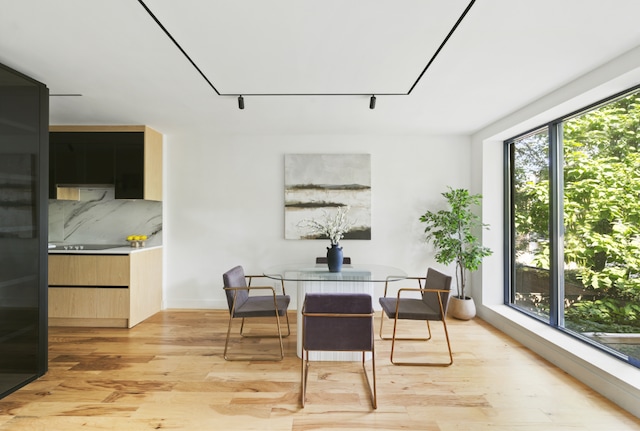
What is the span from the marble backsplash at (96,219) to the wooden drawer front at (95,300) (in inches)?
36.7

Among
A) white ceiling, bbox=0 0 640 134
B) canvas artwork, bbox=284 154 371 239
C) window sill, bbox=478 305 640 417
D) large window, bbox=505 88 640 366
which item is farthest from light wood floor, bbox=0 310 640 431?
white ceiling, bbox=0 0 640 134

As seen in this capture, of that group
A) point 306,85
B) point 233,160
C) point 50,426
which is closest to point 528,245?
point 306,85

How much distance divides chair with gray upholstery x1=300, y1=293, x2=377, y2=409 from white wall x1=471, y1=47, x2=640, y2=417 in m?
1.77

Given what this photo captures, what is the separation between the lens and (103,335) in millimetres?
3912

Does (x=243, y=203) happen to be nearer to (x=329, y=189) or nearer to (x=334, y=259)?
(x=329, y=189)

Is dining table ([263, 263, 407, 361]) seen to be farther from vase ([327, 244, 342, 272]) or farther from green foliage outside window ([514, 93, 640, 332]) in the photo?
green foliage outside window ([514, 93, 640, 332])

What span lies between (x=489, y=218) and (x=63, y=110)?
538 cm

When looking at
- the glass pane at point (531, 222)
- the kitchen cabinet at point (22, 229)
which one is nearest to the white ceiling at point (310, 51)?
the kitchen cabinet at point (22, 229)

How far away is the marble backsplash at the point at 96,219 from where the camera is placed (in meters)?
4.87

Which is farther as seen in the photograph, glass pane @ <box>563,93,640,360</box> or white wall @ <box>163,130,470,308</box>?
white wall @ <box>163,130,470,308</box>

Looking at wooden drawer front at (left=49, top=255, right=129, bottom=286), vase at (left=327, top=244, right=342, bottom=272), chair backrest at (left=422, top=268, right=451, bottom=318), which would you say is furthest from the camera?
wooden drawer front at (left=49, top=255, right=129, bottom=286)

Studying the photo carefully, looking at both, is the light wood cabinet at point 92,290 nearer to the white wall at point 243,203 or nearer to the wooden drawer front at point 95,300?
the wooden drawer front at point 95,300

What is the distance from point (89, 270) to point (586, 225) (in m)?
5.30

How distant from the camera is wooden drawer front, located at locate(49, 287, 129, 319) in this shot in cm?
409
